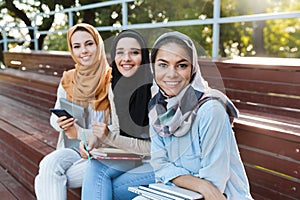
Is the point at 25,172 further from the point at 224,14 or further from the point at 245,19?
the point at 224,14

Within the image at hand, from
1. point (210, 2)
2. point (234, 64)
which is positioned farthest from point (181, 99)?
point (210, 2)

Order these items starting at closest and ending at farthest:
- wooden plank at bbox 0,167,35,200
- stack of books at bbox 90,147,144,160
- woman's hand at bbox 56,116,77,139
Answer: stack of books at bbox 90,147,144,160, woman's hand at bbox 56,116,77,139, wooden plank at bbox 0,167,35,200

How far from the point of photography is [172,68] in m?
1.03

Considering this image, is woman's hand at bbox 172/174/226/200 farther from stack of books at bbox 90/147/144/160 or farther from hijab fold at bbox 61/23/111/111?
hijab fold at bbox 61/23/111/111

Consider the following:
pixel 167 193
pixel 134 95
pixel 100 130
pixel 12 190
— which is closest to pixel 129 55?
pixel 134 95

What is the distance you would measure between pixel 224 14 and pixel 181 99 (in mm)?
7555

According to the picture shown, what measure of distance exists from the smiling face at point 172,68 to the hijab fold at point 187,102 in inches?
0.6

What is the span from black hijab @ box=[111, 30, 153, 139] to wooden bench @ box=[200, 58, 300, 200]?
23 centimetres

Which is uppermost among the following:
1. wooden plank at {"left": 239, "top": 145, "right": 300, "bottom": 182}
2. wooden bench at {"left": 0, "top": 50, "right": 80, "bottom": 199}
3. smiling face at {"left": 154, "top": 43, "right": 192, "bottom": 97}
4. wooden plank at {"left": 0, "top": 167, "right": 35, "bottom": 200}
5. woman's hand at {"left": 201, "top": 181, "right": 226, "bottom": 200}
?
smiling face at {"left": 154, "top": 43, "right": 192, "bottom": 97}

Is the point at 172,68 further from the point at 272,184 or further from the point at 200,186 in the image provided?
the point at 272,184

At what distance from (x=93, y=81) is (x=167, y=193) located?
2.51ft

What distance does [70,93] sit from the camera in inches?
66.4

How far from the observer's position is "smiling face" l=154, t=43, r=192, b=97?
39.8 inches

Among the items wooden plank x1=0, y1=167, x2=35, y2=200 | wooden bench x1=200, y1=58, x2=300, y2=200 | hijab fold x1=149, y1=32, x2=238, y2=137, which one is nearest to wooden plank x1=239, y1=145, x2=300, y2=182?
wooden bench x1=200, y1=58, x2=300, y2=200
